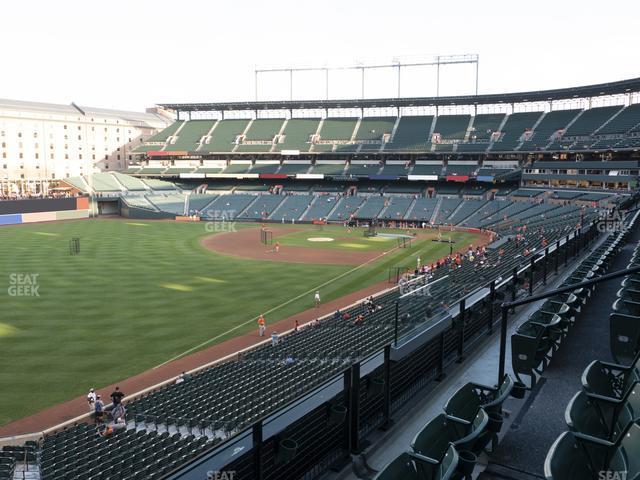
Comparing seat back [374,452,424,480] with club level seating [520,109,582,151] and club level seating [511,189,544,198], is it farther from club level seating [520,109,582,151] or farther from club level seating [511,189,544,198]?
club level seating [520,109,582,151]

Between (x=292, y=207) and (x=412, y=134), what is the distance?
2772cm

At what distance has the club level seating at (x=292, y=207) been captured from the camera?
86188 millimetres

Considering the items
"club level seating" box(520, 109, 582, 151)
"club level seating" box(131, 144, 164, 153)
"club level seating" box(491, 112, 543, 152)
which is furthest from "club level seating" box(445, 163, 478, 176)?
"club level seating" box(131, 144, 164, 153)

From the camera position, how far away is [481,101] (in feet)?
295

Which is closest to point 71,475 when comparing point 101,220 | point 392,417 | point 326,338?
point 392,417

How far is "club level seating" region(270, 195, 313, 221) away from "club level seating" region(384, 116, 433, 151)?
1837 cm

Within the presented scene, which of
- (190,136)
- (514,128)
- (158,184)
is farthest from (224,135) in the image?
(514,128)

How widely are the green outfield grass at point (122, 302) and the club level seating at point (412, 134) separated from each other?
37.2 m

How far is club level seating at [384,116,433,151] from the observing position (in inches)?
3615

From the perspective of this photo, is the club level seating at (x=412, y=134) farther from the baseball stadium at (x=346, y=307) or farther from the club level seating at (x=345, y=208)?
the club level seating at (x=345, y=208)

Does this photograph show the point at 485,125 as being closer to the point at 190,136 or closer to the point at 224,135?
the point at 224,135

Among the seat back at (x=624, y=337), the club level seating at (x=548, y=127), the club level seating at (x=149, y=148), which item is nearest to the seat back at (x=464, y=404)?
the seat back at (x=624, y=337)

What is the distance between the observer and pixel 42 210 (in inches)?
3157

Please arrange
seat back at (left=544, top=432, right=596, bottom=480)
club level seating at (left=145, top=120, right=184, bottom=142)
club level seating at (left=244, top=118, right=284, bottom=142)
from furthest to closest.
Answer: club level seating at (left=145, top=120, right=184, bottom=142)
club level seating at (left=244, top=118, right=284, bottom=142)
seat back at (left=544, top=432, right=596, bottom=480)
